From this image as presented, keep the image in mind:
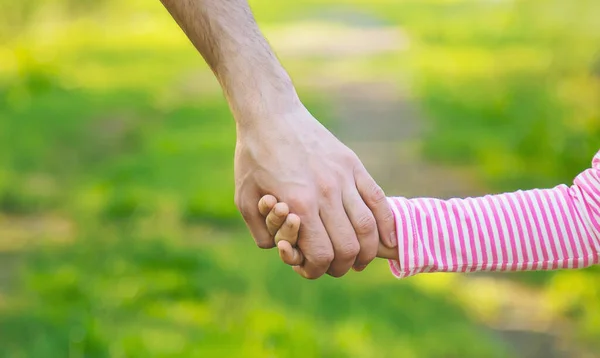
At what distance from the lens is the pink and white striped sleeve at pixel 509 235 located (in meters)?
1.91

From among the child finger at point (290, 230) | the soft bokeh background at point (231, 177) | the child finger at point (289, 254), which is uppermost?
the child finger at point (290, 230)

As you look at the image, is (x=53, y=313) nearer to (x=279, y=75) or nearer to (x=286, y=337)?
(x=286, y=337)

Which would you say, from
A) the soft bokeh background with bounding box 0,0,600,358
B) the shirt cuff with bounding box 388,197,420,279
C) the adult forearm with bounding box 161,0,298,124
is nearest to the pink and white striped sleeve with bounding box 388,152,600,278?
the shirt cuff with bounding box 388,197,420,279

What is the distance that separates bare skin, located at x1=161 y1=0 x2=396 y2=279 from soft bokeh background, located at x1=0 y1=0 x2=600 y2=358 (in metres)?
1.51

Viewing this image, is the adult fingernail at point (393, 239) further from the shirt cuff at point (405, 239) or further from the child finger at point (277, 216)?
the child finger at point (277, 216)

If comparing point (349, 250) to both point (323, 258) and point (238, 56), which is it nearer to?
point (323, 258)

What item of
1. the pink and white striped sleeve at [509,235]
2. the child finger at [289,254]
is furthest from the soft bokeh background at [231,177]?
the pink and white striped sleeve at [509,235]

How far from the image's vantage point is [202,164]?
5934 millimetres

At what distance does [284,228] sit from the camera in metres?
1.97

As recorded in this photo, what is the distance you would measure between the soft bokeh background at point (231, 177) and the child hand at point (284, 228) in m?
1.51

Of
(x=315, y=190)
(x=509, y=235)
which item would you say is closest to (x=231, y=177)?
(x=315, y=190)

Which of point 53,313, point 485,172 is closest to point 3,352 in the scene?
A: point 53,313

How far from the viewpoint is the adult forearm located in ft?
6.74

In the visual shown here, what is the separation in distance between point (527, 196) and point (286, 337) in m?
1.73
